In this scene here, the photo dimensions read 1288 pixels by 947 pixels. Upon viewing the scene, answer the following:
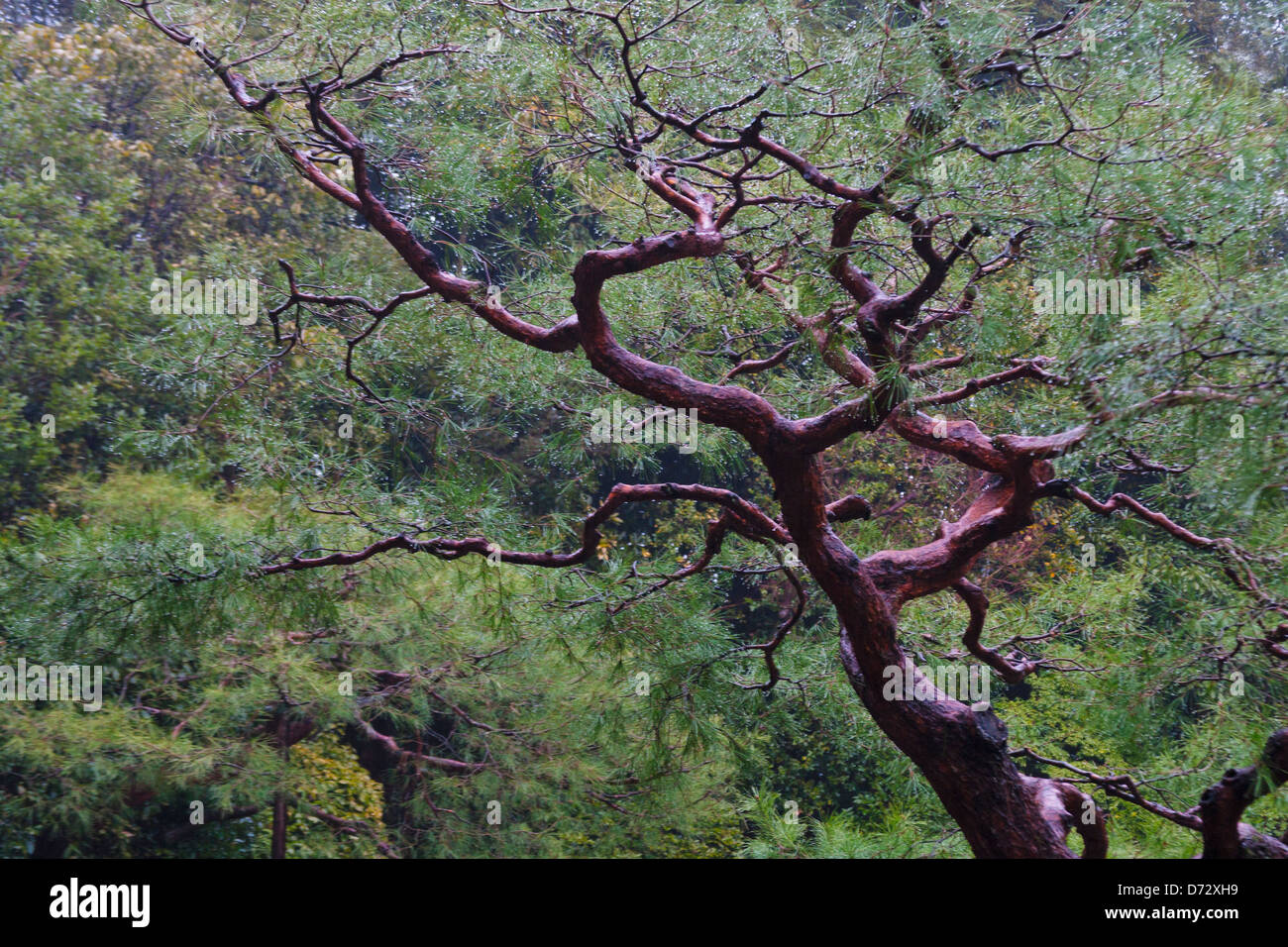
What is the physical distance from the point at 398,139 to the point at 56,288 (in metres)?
2.94

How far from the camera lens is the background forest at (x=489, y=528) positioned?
180cm

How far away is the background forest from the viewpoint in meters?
1.80

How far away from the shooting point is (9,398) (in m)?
4.20

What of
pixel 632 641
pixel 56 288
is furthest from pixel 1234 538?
pixel 56 288

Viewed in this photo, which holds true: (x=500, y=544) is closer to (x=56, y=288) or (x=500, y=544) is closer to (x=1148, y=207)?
(x=1148, y=207)
